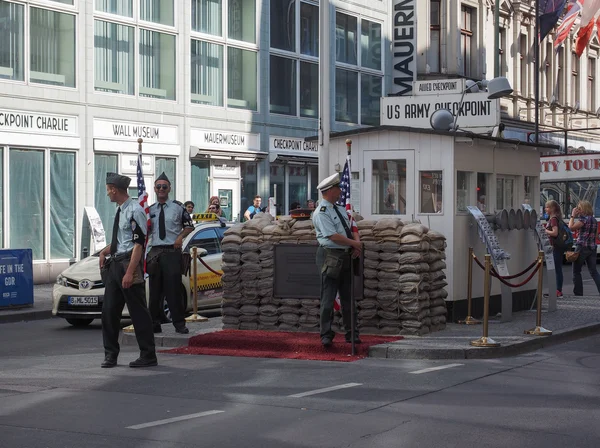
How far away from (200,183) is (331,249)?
57.6 feet

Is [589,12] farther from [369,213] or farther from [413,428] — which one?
[413,428]

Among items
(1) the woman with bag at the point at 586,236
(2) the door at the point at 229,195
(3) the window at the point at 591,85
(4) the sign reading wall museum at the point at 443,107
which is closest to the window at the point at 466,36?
(3) the window at the point at 591,85

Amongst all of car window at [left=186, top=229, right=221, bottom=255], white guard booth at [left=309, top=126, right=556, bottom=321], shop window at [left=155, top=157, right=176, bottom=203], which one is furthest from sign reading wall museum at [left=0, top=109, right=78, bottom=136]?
white guard booth at [left=309, top=126, right=556, bottom=321]

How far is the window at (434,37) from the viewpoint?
42250mm

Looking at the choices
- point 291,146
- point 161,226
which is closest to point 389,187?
point 161,226

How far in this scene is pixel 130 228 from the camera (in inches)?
436

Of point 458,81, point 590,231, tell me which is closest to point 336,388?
point 458,81

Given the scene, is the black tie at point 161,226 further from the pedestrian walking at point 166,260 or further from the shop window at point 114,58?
the shop window at point 114,58

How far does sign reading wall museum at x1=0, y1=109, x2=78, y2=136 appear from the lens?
925 inches

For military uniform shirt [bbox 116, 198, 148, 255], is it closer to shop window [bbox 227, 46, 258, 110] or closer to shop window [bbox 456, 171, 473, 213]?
shop window [bbox 456, 171, 473, 213]

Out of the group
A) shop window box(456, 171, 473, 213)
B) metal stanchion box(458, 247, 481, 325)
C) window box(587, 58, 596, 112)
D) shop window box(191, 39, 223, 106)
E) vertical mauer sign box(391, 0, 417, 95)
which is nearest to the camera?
metal stanchion box(458, 247, 481, 325)

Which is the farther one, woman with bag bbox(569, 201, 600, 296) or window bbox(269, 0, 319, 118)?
window bbox(269, 0, 319, 118)

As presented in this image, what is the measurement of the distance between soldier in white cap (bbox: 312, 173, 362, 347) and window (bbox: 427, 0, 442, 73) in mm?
31087

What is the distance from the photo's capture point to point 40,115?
24297 mm
